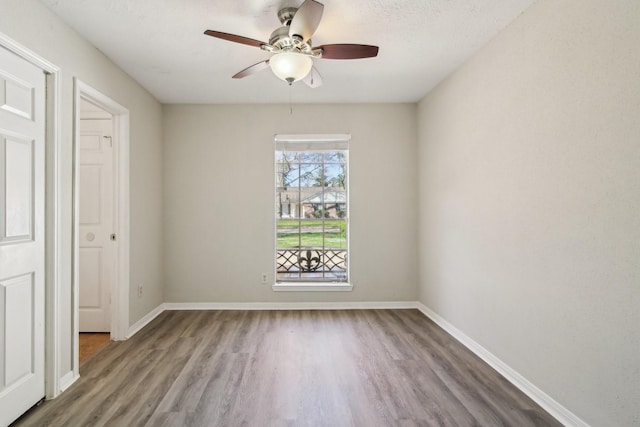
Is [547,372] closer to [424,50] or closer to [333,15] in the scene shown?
[424,50]

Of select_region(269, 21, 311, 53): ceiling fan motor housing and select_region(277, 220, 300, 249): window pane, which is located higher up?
select_region(269, 21, 311, 53): ceiling fan motor housing

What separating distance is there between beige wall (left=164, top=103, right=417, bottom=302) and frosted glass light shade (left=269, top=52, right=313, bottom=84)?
1.90 meters

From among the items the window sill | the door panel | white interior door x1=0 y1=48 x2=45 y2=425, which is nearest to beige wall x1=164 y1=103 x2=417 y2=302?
the window sill

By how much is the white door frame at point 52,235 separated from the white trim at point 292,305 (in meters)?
1.86

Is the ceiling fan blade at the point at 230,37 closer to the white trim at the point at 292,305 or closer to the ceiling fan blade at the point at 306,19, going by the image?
the ceiling fan blade at the point at 306,19

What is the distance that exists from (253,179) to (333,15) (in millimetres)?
2271

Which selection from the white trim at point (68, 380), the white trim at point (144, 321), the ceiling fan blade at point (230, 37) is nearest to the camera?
the ceiling fan blade at point (230, 37)

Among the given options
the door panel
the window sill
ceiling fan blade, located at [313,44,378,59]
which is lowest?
the window sill

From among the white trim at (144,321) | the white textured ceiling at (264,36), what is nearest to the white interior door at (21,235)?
the white textured ceiling at (264,36)

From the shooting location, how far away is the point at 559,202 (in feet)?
6.15

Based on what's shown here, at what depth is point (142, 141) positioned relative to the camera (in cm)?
346

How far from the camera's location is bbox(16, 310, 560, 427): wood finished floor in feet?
6.17

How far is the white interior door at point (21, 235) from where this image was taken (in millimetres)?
1765

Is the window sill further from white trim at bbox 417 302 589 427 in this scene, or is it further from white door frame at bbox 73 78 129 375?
white door frame at bbox 73 78 129 375
